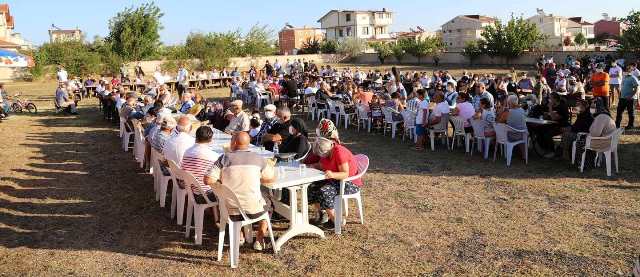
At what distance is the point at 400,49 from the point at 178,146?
122ft

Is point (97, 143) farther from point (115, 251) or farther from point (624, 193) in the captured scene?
point (624, 193)

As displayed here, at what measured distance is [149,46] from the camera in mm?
32719

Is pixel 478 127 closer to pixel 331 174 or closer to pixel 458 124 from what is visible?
pixel 458 124

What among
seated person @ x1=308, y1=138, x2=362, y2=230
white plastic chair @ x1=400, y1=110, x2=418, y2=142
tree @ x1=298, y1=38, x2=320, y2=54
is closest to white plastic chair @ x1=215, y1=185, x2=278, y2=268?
seated person @ x1=308, y1=138, x2=362, y2=230

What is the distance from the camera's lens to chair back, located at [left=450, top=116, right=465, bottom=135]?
923 centimetres

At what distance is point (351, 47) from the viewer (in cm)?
4772

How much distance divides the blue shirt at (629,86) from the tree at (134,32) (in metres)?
27.3

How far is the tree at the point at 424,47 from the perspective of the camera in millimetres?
39897

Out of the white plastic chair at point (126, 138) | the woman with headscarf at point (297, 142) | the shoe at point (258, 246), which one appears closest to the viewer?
the shoe at point (258, 246)

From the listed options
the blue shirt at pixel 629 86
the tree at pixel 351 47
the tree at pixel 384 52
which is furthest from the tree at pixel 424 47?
the blue shirt at pixel 629 86

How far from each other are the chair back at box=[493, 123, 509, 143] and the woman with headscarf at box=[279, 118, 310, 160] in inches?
140

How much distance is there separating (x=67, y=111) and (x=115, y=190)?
418 inches

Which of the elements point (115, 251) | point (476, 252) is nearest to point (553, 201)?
point (476, 252)

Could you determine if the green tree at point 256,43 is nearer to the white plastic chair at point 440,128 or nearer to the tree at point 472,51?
the tree at point 472,51
